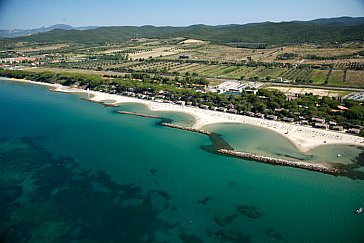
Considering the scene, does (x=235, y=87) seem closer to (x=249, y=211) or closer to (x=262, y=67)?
(x=262, y=67)

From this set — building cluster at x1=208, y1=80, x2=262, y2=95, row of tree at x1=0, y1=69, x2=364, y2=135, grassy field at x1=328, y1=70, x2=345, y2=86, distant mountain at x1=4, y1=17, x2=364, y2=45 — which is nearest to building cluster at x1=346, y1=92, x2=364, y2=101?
row of tree at x1=0, y1=69, x2=364, y2=135

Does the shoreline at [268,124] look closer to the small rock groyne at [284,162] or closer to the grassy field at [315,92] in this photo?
the small rock groyne at [284,162]

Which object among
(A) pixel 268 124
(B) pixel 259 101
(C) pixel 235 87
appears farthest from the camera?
(C) pixel 235 87

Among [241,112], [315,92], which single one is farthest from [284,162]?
[315,92]

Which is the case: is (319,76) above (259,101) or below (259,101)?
above

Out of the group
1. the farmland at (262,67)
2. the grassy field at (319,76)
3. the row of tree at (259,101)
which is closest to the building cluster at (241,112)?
the row of tree at (259,101)

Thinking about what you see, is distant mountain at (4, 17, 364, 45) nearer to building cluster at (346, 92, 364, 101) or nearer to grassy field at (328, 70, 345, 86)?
grassy field at (328, 70, 345, 86)
